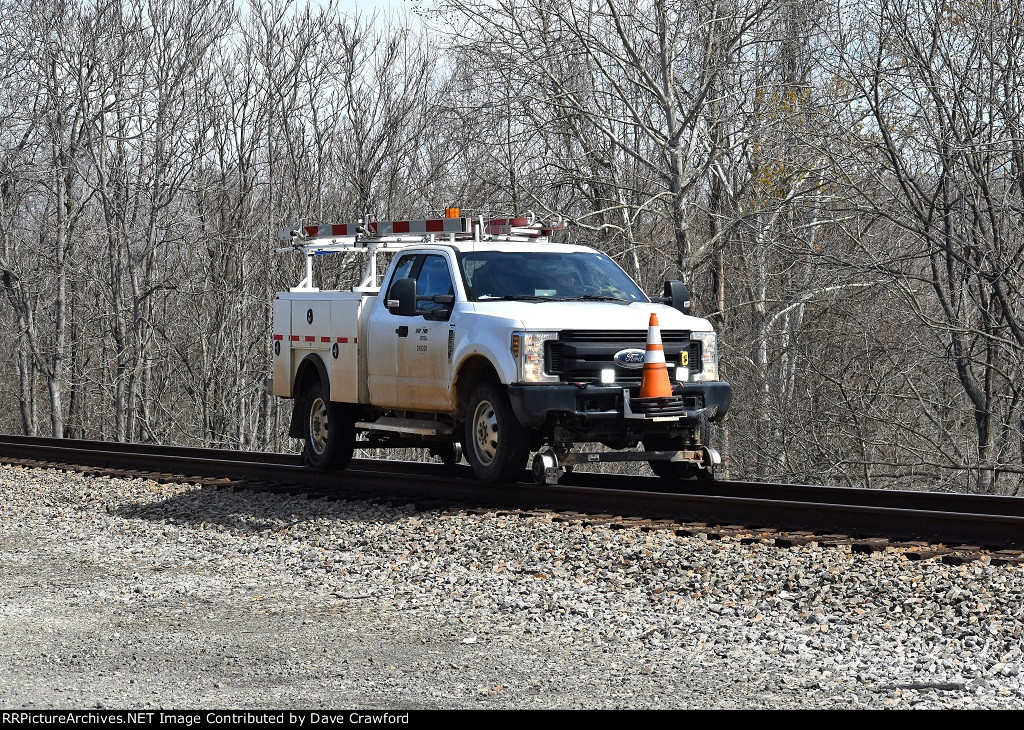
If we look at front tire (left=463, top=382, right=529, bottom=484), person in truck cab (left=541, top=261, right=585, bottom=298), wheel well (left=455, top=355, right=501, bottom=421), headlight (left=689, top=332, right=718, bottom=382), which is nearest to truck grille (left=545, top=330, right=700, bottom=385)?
headlight (left=689, top=332, right=718, bottom=382)

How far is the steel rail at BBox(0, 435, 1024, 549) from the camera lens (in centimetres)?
911

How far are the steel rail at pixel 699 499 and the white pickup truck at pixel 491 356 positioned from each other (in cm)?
27

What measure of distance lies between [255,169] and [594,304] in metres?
27.6

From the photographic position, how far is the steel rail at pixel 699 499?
911 centimetres

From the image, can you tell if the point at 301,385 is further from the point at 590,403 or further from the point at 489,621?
the point at 489,621

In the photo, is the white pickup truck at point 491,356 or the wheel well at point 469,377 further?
the wheel well at point 469,377

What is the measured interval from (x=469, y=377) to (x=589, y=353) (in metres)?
1.30

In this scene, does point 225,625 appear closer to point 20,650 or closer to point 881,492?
point 20,650

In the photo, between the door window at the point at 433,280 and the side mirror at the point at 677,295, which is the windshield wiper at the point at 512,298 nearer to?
the door window at the point at 433,280

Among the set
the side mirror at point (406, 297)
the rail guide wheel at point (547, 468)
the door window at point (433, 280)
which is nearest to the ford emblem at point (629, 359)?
the rail guide wheel at point (547, 468)

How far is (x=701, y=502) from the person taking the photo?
406 inches
